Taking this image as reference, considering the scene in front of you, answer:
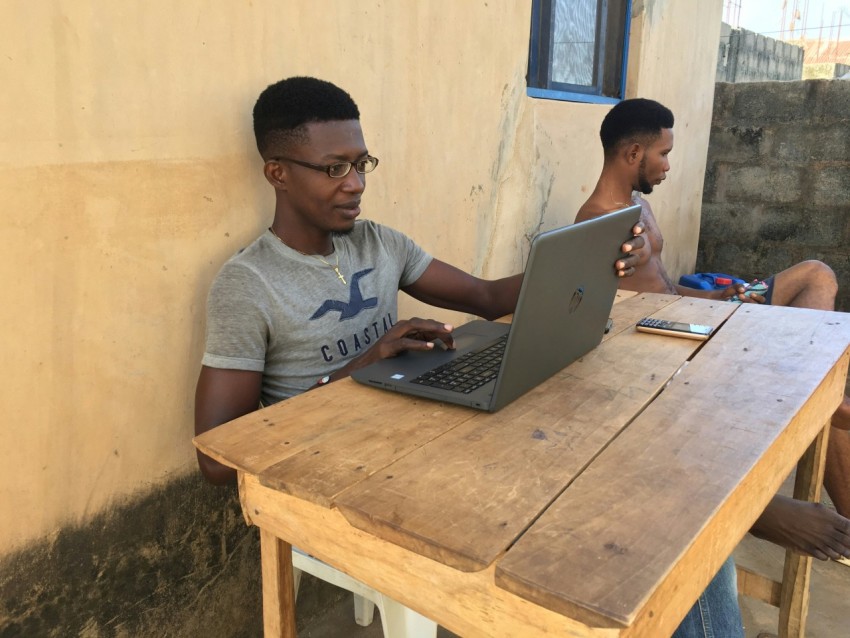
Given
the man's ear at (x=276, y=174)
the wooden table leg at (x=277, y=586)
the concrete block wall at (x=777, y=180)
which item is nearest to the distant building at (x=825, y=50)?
the concrete block wall at (x=777, y=180)

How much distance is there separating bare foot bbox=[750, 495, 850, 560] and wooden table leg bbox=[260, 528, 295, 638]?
993mm

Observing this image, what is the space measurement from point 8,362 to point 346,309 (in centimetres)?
69

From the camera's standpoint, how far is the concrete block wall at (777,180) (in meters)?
4.44

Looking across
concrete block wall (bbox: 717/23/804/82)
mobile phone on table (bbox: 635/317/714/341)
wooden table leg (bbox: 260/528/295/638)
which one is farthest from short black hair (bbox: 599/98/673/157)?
concrete block wall (bbox: 717/23/804/82)

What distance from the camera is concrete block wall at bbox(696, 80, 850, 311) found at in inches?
175

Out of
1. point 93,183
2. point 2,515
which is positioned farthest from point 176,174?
point 2,515

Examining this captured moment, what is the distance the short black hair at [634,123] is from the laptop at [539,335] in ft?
5.34

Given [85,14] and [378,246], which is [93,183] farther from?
[378,246]

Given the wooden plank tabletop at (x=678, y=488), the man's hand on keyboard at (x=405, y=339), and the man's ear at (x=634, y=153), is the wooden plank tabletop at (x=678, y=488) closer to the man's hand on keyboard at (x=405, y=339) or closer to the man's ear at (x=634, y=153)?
the man's hand on keyboard at (x=405, y=339)

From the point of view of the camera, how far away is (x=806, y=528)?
1.46m

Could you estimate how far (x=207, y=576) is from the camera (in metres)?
1.73

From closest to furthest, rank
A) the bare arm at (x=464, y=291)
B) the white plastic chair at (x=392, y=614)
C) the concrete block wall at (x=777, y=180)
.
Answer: the white plastic chair at (x=392, y=614), the bare arm at (x=464, y=291), the concrete block wall at (x=777, y=180)

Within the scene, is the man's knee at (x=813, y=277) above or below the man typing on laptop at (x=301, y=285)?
below

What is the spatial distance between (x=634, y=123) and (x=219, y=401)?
2157mm
